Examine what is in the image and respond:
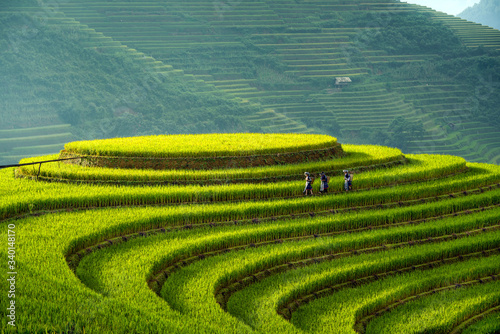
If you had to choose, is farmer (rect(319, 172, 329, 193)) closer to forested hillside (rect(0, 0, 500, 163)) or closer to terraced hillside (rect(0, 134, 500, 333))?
terraced hillside (rect(0, 134, 500, 333))

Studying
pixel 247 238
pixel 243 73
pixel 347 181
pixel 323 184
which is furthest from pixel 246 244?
pixel 243 73

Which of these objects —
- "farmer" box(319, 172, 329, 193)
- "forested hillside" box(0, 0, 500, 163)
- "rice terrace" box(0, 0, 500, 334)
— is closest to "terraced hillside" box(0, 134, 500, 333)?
"rice terrace" box(0, 0, 500, 334)

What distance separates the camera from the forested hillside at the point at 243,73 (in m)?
69.1

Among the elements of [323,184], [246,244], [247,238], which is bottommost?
[246,244]

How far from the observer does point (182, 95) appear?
72938 mm

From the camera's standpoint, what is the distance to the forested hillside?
227 feet

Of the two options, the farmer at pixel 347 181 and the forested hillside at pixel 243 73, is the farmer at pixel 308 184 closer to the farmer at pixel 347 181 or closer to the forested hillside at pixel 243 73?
the farmer at pixel 347 181

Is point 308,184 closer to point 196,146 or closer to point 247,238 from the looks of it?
point 247,238

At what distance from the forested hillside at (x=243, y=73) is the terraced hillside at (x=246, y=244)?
48148mm

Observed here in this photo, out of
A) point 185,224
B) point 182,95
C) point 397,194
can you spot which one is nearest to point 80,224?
point 185,224

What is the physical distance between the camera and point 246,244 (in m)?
13.1

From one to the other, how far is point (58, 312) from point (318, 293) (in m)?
5.58

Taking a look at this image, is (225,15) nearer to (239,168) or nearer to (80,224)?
(239,168)

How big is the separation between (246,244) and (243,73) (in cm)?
6545
